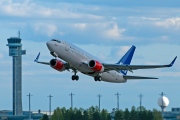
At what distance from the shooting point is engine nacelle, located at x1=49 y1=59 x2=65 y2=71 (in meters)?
111

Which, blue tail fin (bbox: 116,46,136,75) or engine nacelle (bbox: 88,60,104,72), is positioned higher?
blue tail fin (bbox: 116,46,136,75)

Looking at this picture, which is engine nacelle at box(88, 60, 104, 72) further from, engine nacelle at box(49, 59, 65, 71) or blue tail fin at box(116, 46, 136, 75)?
blue tail fin at box(116, 46, 136, 75)

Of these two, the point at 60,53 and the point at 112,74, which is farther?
the point at 112,74

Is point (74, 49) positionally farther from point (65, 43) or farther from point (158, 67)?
point (158, 67)

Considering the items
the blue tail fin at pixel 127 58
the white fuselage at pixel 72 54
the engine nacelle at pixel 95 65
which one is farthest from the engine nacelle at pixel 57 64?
the blue tail fin at pixel 127 58

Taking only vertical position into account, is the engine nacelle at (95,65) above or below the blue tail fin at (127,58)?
below

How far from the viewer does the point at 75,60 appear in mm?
106812

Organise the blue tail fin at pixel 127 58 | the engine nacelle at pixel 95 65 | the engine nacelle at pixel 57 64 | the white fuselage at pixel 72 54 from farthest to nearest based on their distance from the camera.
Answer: the blue tail fin at pixel 127 58 < the engine nacelle at pixel 57 64 < the engine nacelle at pixel 95 65 < the white fuselage at pixel 72 54

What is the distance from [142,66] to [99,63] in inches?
257

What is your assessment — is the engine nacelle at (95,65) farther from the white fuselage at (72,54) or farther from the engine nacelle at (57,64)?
the engine nacelle at (57,64)

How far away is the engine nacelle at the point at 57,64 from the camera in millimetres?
111494

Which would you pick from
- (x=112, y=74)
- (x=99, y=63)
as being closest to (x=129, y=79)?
(x=112, y=74)

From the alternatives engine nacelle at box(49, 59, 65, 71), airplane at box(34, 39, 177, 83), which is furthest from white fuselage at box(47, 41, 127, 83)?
engine nacelle at box(49, 59, 65, 71)

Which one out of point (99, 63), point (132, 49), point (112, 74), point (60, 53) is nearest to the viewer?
point (60, 53)
